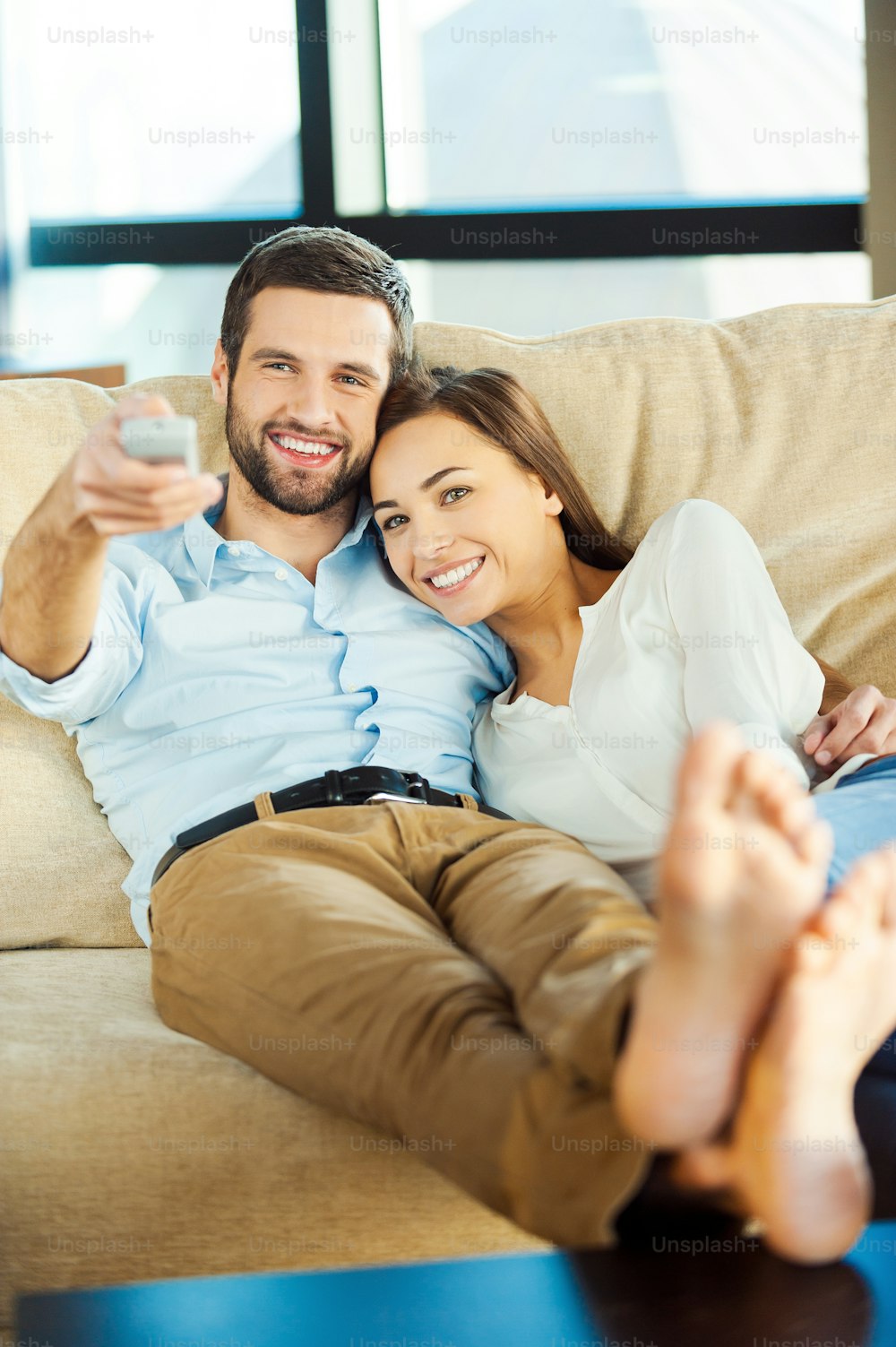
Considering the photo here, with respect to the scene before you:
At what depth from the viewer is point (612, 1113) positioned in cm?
68

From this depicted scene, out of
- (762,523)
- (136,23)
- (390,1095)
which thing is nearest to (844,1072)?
(390,1095)

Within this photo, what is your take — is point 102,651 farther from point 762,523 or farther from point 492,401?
point 762,523

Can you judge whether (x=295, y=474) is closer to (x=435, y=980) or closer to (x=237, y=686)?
(x=237, y=686)

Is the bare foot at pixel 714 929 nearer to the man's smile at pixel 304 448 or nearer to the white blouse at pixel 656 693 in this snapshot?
the white blouse at pixel 656 693

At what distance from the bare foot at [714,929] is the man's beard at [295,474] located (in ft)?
3.09

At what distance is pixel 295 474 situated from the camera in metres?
1.50

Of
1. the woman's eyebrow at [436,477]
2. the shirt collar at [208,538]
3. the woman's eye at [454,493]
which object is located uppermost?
the woman's eyebrow at [436,477]

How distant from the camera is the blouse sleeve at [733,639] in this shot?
1232 millimetres

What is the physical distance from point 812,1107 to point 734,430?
112 centimetres

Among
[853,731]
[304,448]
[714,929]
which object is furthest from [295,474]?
[714,929]

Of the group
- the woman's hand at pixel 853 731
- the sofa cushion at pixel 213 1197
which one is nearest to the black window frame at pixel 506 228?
the woman's hand at pixel 853 731

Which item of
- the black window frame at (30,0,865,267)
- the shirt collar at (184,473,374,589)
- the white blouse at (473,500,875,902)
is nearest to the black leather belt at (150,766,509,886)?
the white blouse at (473,500,875,902)

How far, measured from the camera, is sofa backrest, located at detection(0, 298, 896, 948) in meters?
1.55

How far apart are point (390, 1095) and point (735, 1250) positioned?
247mm
